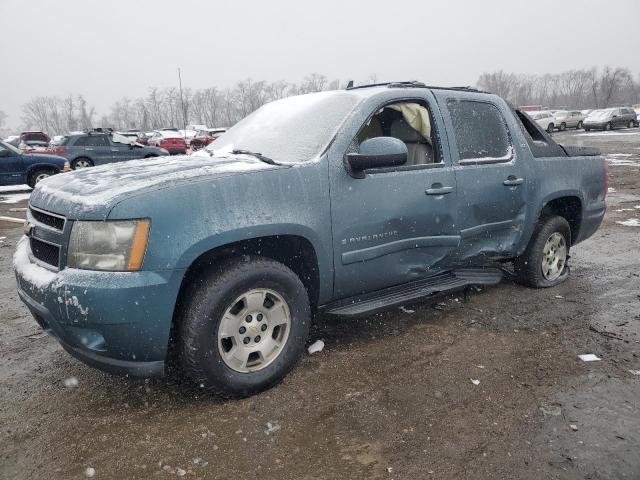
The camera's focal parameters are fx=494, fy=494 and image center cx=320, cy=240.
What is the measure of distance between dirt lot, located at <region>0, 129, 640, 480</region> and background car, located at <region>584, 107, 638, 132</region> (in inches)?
1509

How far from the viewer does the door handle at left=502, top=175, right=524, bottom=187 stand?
3.95 meters

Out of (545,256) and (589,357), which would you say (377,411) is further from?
(545,256)

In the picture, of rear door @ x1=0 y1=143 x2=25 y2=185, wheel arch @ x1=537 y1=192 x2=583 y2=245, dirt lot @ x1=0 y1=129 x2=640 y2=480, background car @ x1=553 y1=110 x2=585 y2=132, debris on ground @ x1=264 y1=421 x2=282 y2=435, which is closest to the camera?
dirt lot @ x1=0 y1=129 x2=640 y2=480

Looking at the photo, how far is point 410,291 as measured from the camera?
351 centimetres

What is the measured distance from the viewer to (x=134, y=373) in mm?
2484

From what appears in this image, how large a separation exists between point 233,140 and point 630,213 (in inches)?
286

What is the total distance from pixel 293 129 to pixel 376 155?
722 millimetres

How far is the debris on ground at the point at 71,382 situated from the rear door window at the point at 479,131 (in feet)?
9.91

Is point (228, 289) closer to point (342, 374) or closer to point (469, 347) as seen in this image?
point (342, 374)

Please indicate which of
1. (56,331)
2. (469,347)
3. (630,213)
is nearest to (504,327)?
(469,347)

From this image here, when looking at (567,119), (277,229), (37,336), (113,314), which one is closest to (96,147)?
(37,336)

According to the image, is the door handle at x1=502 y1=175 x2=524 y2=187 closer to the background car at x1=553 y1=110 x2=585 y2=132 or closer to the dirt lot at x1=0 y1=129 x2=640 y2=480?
the dirt lot at x1=0 y1=129 x2=640 y2=480

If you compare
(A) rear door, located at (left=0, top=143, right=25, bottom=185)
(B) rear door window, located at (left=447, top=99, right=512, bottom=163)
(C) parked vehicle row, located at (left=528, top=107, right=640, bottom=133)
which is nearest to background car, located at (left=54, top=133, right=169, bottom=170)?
(A) rear door, located at (left=0, top=143, right=25, bottom=185)

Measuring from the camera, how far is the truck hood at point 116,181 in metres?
2.42
